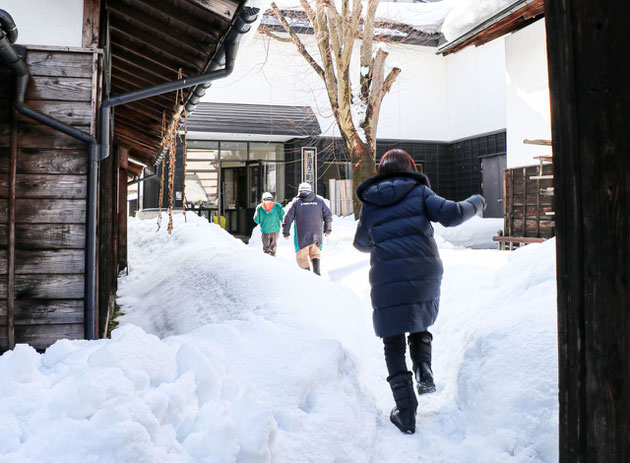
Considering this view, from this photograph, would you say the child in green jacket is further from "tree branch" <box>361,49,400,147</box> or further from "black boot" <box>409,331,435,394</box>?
"black boot" <box>409,331,435,394</box>

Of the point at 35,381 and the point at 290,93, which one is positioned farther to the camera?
the point at 290,93

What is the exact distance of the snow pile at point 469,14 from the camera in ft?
33.8

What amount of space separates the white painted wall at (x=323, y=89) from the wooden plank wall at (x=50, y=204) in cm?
1263

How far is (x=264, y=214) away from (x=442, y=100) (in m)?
12.3

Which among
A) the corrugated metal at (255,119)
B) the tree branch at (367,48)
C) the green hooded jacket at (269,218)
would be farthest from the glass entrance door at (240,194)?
the green hooded jacket at (269,218)

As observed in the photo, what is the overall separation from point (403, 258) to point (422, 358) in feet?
2.49

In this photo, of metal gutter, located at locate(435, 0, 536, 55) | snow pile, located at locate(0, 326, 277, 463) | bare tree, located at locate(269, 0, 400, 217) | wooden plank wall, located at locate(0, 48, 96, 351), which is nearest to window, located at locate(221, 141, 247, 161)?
bare tree, located at locate(269, 0, 400, 217)

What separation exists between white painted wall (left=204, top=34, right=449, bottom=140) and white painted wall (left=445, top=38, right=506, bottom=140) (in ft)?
1.71

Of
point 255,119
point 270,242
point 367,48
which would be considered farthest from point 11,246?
point 255,119

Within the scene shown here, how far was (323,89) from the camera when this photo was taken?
1664 centimetres

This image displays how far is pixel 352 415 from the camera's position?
2.69m

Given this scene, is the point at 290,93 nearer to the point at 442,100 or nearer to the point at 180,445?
the point at 442,100

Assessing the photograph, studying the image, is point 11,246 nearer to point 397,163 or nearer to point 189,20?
point 189,20

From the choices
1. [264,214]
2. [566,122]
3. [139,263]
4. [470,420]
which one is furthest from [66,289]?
[139,263]
